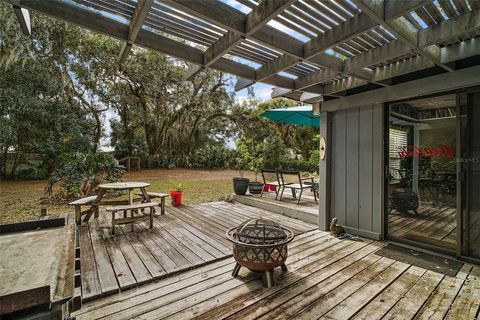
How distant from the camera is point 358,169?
151 inches

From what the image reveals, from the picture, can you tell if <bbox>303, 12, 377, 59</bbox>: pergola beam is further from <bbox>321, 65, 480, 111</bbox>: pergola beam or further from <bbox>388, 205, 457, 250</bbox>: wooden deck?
<bbox>388, 205, 457, 250</bbox>: wooden deck

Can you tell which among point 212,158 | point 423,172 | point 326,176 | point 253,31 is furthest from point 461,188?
point 212,158

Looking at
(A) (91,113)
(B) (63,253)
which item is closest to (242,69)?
(B) (63,253)

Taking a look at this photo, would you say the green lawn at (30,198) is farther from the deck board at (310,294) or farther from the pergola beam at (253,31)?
the pergola beam at (253,31)

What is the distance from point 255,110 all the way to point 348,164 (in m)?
12.1

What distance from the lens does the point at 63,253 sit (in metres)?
1.57

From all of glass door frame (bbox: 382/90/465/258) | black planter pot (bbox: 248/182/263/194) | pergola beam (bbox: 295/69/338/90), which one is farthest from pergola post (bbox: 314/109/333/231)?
black planter pot (bbox: 248/182/263/194)

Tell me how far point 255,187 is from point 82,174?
474cm

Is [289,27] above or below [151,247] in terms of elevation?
above

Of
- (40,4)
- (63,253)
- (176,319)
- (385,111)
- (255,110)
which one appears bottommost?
(176,319)

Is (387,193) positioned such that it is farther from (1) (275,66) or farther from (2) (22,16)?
(2) (22,16)

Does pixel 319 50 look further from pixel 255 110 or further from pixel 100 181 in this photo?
pixel 255 110

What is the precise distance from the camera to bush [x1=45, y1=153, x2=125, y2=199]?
6156mm

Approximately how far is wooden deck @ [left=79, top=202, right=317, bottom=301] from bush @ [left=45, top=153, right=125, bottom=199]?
5.87 ft
